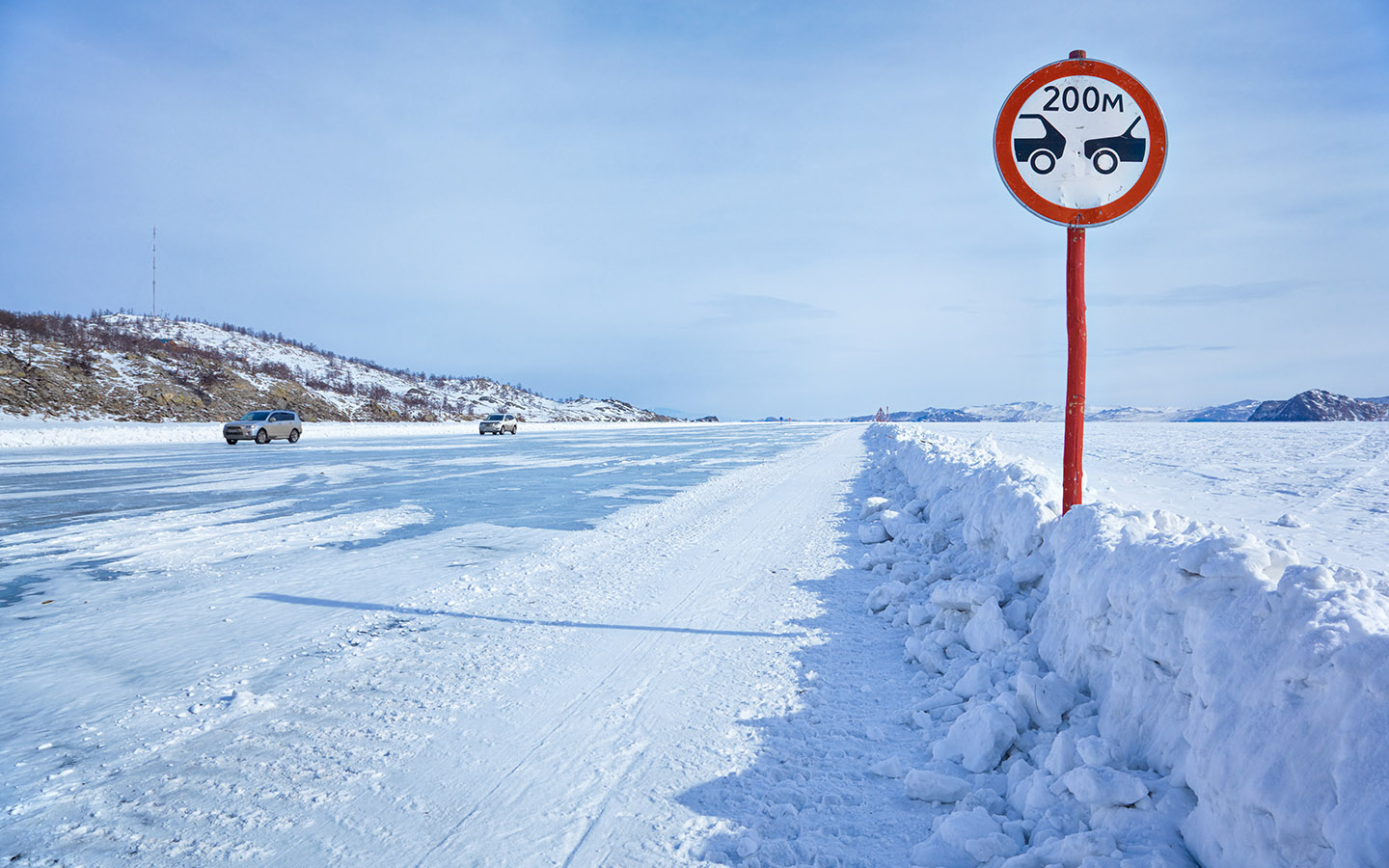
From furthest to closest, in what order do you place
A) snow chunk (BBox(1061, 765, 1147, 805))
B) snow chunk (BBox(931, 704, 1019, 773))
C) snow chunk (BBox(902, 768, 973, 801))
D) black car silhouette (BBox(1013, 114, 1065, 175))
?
black car silhouette (BBox(1013, 114, 1065, 175))
snow chunk (BBox(931, 704, 1019, 773))
snow chunk (BBox(902, 768, 973, 801))
snow chunk (BBox(1061, 765, 1147, 805))

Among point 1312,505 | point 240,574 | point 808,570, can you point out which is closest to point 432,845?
point 808,570

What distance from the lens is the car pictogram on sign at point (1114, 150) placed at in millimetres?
4266

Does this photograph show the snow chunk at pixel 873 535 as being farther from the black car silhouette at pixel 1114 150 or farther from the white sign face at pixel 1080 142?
the black car silhouette at pixel 1114 150

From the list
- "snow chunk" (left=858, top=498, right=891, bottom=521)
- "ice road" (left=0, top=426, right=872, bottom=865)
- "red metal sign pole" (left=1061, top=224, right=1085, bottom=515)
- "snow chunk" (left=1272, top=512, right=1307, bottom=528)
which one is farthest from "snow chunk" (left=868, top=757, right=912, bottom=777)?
"snow chunk" (left=858, top=498, right=891, bottom=521)

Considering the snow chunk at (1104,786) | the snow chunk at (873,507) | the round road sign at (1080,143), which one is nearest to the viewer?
the snow chunk at (1104,786)

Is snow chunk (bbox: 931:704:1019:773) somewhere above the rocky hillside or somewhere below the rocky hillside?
below

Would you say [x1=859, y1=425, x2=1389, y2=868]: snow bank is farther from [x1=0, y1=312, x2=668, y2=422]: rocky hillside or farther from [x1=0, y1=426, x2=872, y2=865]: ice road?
[x1=0, y1=312, x2=668, y2=422]: rocky hillside

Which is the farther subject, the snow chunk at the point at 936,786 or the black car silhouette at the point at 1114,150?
the black car silhouette at the point at 1114,150

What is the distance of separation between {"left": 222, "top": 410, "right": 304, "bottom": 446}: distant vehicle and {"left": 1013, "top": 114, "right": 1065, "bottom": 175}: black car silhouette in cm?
3532

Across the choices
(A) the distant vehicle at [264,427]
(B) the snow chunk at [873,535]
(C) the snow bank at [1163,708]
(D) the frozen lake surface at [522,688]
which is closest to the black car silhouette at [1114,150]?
(C) the snow bank at [1163,708]

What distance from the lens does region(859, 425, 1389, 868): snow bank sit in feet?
6.30

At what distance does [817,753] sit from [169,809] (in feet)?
9.91

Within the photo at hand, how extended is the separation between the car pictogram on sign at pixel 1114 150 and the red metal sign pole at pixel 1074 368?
0.49m

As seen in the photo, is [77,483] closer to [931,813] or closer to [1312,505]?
[931,813]
